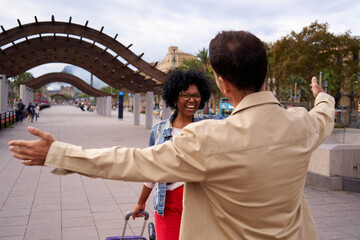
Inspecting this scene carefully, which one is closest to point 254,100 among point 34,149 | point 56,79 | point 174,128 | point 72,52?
point 34,149

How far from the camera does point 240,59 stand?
4.67ft

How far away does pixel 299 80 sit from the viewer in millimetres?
54750

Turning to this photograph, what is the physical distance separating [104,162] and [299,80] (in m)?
56.8

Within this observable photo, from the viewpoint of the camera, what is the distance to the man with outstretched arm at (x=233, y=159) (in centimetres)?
128

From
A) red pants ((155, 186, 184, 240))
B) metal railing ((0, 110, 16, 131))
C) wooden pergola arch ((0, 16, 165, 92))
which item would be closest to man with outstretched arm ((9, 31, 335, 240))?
red pants ((155, 186, 184, 240))

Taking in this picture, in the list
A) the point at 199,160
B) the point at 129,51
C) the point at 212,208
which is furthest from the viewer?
the point at 129,51

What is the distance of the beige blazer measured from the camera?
1.28m

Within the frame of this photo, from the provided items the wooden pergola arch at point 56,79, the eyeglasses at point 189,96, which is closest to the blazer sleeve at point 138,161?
the eyeglasses at point 189,96

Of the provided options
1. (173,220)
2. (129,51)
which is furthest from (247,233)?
(129,51)

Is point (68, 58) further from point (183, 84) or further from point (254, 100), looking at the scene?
point (254, 100)

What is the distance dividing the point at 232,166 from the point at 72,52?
762 inches

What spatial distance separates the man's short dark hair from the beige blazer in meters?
0.08

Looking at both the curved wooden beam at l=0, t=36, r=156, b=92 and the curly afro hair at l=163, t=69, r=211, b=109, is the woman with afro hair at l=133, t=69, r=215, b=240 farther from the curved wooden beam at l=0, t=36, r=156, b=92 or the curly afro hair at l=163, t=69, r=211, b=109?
the curved wooden beam at l=0, t=36, r=156, b=92

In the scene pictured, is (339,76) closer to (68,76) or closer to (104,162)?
(68,76)
